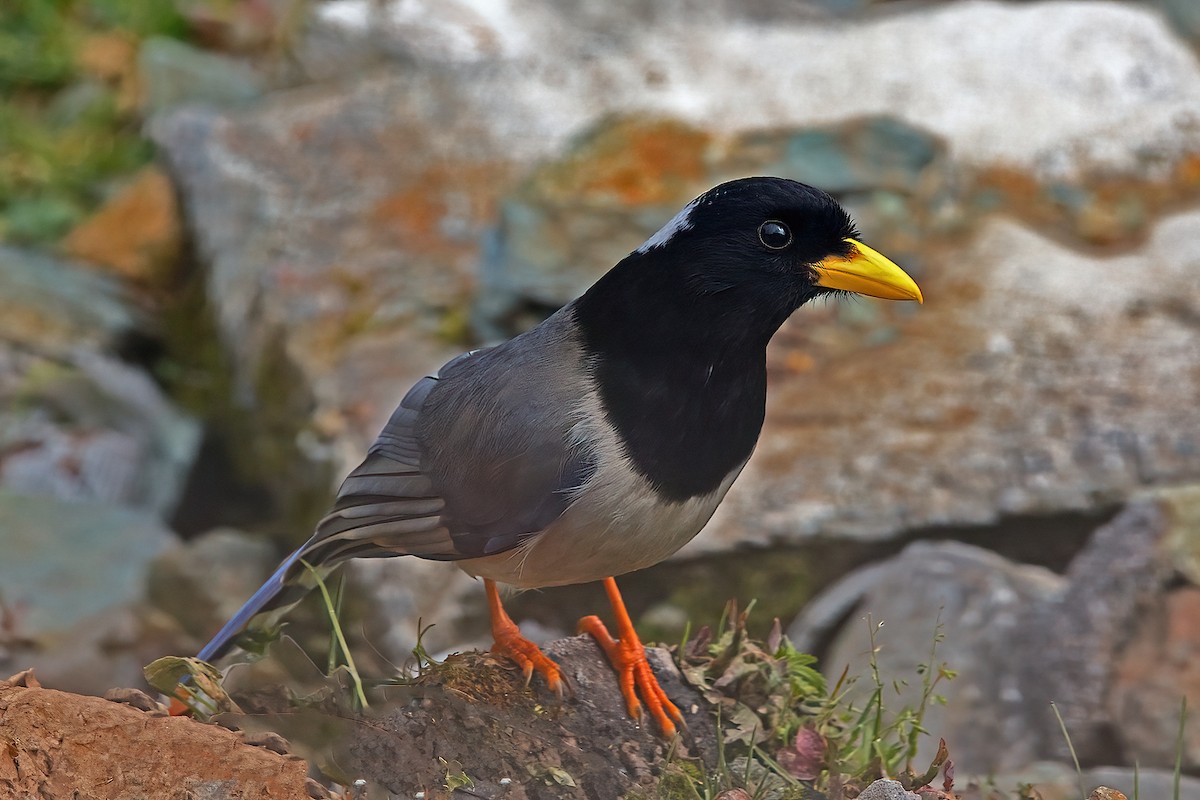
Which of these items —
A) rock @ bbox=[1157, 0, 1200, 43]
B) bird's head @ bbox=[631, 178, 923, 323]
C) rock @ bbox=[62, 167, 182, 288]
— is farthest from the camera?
rock @ bbox=[62, 167, 182, 288]

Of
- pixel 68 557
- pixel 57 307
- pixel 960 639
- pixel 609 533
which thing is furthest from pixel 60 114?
pixel 609 533

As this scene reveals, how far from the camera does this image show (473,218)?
8492 millimetres

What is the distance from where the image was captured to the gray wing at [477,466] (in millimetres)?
3238

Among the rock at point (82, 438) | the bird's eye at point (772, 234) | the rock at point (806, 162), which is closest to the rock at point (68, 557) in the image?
the rock at point (82, 438)

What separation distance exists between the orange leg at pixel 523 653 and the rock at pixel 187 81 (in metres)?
7.65

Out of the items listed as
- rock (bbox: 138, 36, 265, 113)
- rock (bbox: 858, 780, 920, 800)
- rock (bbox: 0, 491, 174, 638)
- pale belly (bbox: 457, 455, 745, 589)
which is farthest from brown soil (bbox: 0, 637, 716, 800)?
rock (bbox: 138, 36, 265, 113)

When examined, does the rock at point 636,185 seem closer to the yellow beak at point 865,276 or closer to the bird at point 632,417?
the bird at point 632,417

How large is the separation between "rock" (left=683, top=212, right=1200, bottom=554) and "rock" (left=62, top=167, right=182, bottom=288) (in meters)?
4.59

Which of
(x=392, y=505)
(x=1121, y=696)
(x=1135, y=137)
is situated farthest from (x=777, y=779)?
(x=1135, y=137)

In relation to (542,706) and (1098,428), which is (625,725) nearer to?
(542,706)

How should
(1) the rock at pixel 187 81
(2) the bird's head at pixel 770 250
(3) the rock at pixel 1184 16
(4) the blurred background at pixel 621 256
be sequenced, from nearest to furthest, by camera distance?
1. (2) the bird's head at pixel 770 250
2. (4) the blurred background at pixel 621 256
3. (3) the rock at pixel 1184 16
4. (1) the rock at pixel 187 81

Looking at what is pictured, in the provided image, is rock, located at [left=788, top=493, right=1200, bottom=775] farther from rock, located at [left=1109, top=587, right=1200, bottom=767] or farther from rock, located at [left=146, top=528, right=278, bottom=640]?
rock, located at [left=146, top=528, right=278, bottom=640]

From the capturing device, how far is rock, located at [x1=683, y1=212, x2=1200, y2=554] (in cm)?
621

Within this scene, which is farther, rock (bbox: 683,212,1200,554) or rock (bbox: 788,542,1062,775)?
rock (bbox: 683,212,1200,554)
